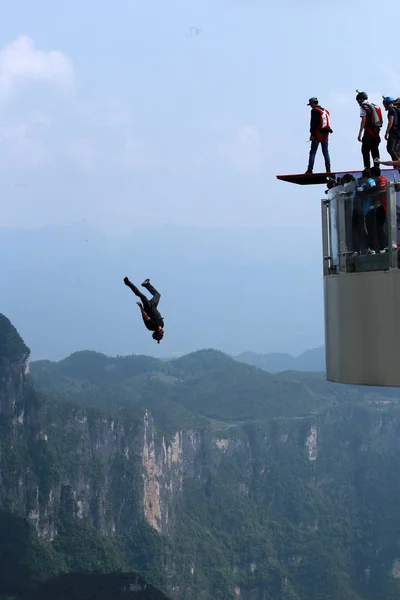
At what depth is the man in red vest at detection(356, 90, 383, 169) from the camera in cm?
854

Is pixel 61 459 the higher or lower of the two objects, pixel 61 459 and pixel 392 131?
the lower

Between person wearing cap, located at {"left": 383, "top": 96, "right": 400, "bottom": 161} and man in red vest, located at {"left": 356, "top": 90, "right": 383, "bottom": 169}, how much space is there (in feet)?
0.30

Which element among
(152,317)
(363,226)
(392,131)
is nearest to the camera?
(363,226)

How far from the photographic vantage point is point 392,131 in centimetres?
870

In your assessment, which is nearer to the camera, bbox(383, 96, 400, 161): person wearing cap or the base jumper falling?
bbox(383, 96, 400, 161): person wearing cap

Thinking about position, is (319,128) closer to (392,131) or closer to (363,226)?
(392,131)

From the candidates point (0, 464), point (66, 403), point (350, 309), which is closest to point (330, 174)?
point (350, 309)

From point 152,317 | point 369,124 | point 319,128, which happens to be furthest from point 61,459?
Result: point 369,124

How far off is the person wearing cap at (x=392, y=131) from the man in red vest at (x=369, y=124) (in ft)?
0.30

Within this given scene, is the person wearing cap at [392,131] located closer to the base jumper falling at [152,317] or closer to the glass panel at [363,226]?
the glass panel at [363,226]

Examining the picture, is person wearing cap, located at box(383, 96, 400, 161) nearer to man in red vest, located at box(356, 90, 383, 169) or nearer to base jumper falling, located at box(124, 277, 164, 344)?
man in red vest, located at box(356, 90, 383, 169)

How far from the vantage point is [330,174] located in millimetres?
7688

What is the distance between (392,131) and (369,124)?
22cm

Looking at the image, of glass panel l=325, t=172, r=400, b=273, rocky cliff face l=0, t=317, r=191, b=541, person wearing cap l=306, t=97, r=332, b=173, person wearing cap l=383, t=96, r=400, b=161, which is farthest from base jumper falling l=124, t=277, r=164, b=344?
rocky cliff face l=0, t=317, r=191, b=541
